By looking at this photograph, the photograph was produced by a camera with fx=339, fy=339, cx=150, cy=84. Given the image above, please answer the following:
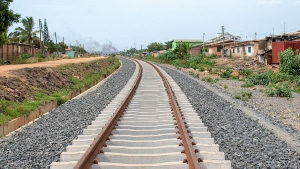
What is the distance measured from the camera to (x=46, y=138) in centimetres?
676

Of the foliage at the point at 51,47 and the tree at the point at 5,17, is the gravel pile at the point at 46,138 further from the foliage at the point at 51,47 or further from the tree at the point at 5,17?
the foliage at the point at 51,47

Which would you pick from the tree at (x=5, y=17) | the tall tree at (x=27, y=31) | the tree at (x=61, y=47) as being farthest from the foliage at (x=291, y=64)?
the tree at (x=61, y=47)

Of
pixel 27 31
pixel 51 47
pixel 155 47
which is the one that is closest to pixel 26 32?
pixel 27 31

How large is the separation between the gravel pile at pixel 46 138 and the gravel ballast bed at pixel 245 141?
2879 millimetres

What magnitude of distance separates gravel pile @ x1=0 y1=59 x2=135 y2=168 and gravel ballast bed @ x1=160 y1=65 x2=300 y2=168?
288cm

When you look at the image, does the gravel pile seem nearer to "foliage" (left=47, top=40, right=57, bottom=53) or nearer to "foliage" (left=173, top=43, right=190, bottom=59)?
"foliage" (left=173, top=43, right=190, bottom=59)

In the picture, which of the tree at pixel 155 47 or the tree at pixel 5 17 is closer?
the tree at pixel 5 17

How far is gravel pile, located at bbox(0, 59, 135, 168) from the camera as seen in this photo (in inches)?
210

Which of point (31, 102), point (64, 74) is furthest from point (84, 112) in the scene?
point (64, 74)

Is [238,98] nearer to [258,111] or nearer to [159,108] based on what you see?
[258,111]

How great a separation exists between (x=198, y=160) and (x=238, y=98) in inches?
328

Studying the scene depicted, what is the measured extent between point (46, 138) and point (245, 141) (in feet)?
12.7

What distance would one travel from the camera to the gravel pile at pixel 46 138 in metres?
5.33

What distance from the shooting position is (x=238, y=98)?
41.6ft
